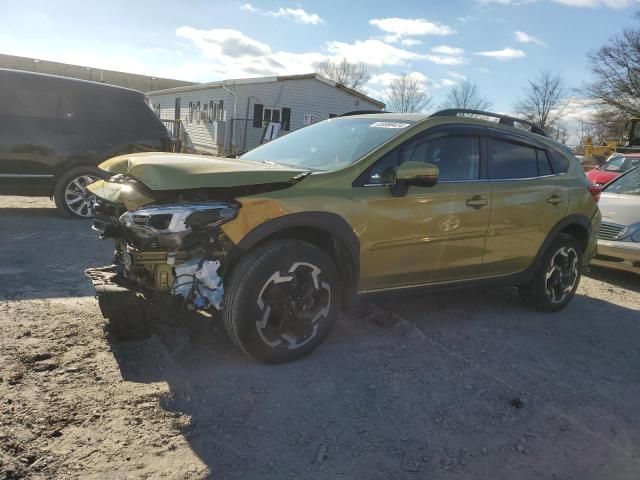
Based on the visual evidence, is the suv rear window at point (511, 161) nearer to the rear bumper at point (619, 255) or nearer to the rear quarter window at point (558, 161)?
the rear quarter window at point (558, 161)

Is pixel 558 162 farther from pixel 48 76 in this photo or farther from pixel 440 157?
pixel 48 76

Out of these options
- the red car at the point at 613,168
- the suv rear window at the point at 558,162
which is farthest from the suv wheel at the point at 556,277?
the red car at the point at 613,168

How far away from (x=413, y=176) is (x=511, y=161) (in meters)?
1.58

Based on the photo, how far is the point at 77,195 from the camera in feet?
25.6

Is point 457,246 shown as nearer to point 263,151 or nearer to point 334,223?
point 334,223

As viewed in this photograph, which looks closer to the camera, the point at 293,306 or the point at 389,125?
the point at 293,306

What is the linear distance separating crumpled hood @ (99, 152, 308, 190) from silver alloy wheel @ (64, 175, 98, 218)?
4.75 metres

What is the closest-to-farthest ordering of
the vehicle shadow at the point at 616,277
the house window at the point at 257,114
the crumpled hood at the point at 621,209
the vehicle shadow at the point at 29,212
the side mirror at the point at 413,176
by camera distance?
1. the side mirror at the point at 413,176
2. the vehicle shadow at the point at 616,277
3. the crumpled hood at the point at 621,209
4. the vehicle shadow at the point at 29,212
5. the house window at the point at 257,114

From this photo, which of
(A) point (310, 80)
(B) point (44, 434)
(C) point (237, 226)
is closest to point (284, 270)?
(C) point (237, 226)

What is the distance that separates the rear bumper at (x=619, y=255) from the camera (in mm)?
6629

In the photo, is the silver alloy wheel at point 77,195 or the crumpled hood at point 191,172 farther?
the silver alloy wheel at point 77,195

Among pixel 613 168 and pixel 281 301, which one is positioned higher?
pixel 613 168

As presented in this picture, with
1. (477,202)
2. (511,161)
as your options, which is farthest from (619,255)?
(477,202)

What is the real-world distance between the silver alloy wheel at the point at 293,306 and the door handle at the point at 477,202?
4.74ft
